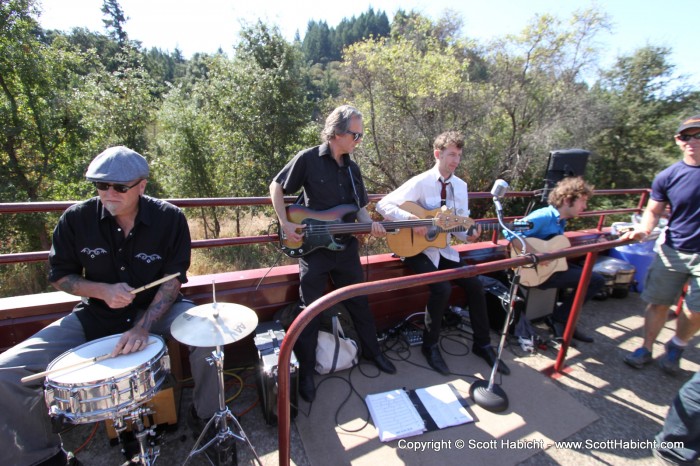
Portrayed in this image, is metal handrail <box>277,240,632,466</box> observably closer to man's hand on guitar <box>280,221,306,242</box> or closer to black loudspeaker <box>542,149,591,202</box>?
man's hand on guitar <box>280,221,306,242</box>

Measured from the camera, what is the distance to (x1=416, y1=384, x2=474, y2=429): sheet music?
2.49 metres

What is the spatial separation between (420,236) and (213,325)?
210 centimetres

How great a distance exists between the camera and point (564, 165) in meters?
4.50

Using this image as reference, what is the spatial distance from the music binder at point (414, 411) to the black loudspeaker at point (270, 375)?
2.12 feet

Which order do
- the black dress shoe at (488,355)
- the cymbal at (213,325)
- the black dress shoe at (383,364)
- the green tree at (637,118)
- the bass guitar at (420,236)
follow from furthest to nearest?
the green tree at (637,118), the bass guitar at (420,236), the black dress shoe at (488,355), the black dress shoe at (383,364), the cymbal at (213,325)

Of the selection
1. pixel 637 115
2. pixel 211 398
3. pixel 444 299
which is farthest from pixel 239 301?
pixel 637 115

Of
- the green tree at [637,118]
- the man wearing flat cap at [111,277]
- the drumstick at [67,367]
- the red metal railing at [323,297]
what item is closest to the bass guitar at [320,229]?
the red metal railing at [323,297]

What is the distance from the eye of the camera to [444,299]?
10.2 ft

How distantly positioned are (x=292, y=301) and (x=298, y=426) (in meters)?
1.03

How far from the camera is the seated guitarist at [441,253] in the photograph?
3.16 metres

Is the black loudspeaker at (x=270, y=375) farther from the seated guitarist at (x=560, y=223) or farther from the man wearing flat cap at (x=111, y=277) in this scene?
the seated guitarist at (x=560, y=223)

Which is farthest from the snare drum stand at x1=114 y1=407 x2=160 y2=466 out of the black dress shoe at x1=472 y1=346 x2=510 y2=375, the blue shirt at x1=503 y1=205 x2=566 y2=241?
the blue shirt at x1=503 y1=205 x2=566 y2=241

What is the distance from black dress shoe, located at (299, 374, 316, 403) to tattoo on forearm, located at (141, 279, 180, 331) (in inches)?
47.4

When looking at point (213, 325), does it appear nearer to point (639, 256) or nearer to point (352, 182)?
point (352, 182)
